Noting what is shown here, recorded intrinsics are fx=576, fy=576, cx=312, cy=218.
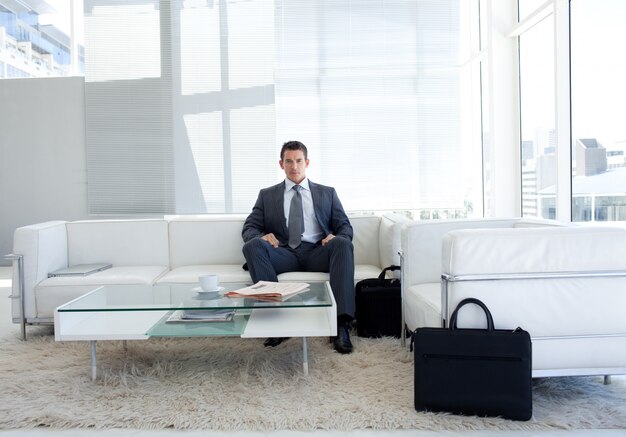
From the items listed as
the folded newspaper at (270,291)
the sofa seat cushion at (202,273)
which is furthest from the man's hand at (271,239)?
the folded newspaper at (270,291)

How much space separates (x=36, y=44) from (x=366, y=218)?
213 inches

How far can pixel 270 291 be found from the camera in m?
2.75

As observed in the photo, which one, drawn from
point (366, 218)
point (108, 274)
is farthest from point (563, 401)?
point (108, 274)

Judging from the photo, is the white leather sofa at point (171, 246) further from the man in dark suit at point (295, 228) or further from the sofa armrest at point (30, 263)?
the man in dark suit at point (295, 228)

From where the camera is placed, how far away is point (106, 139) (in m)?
6.53

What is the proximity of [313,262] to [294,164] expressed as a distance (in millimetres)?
716

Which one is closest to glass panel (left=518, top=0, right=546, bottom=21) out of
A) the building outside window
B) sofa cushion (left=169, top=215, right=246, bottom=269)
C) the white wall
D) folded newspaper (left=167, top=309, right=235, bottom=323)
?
sofa cushion (left=169, top=215, right=246, bottom=269)

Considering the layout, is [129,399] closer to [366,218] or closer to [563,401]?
[563,401]

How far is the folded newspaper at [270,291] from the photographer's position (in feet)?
8.86

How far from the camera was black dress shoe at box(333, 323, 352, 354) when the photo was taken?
10.1 feet

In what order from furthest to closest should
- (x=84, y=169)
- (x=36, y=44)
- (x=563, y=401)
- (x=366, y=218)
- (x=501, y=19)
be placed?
1. (x=36, y=44)
2. (x=84, y=169)
3. (x=501, y=19)
4. (x=366, y=218)
5. (x=563, y=401)

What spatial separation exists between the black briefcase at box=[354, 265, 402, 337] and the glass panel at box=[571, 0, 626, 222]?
1.56 m

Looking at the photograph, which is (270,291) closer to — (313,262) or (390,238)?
(313,262)

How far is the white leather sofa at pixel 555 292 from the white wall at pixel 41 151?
5.63m
